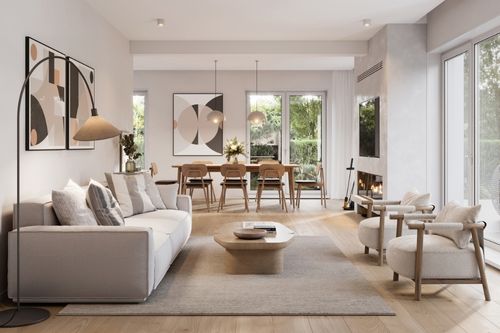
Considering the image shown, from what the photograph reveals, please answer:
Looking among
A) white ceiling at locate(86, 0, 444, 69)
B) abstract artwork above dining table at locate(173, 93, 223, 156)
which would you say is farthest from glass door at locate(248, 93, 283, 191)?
white ceiling at locate(86, 0, 444, 69)

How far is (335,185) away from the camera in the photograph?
1155cm

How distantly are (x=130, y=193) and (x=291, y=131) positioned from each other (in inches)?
258

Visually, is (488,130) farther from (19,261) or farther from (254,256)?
(19,261)

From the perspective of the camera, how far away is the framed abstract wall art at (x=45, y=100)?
14.1 feet

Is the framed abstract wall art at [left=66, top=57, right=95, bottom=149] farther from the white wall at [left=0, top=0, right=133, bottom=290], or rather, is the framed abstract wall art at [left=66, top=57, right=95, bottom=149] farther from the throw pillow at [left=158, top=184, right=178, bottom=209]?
the throw pillow at [left=158, top=184, right=178, bottom=209]

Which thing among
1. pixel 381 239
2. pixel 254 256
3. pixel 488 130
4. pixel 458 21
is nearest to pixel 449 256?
pixel 381 239

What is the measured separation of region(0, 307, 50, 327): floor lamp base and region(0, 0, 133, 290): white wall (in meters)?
0.48

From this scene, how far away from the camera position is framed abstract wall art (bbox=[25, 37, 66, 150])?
14.1 feet

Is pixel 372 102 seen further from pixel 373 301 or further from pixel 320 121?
pixel 373 301

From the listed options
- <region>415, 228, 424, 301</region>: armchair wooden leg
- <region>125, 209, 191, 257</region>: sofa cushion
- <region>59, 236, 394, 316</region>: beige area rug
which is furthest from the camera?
<region>125, 209, 191, 257</region>: sofa cushion

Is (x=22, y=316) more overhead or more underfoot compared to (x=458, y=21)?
more underfoot

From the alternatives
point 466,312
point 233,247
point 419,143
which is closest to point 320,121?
point 419,143

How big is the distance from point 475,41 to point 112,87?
14.6 ft

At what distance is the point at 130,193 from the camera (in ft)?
18.0
